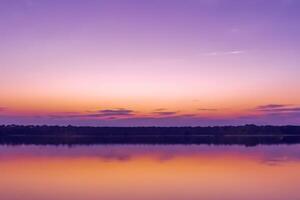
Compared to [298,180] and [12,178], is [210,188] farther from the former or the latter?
[12,178]

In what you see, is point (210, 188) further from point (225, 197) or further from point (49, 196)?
point (49, 196)

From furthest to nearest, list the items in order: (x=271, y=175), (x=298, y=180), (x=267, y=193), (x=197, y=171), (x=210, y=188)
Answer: (x=197, y=171), (x=271, y=175), (x=298, y=180), (x=210, y=188), (x=267, y=193)

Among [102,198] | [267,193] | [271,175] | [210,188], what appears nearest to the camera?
[102,198]

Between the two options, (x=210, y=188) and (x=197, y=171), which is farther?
(x=197, y=171)

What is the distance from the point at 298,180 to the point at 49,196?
845 centimetres

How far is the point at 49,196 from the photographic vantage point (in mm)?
13312

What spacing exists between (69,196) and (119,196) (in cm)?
133

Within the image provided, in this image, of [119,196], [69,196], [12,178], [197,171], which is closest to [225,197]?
[119,196]

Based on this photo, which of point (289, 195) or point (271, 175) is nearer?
point (289, 195)

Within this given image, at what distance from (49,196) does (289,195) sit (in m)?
6.53

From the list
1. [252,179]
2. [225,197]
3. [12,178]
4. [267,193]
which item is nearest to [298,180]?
[252,179]

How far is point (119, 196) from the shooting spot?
13.3 m

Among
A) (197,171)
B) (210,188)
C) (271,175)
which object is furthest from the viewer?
(197,171)

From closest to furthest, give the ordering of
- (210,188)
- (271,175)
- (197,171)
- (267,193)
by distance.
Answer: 1. (267,193)
2. (210,188)
3. (271,175)
4. (197,171)
